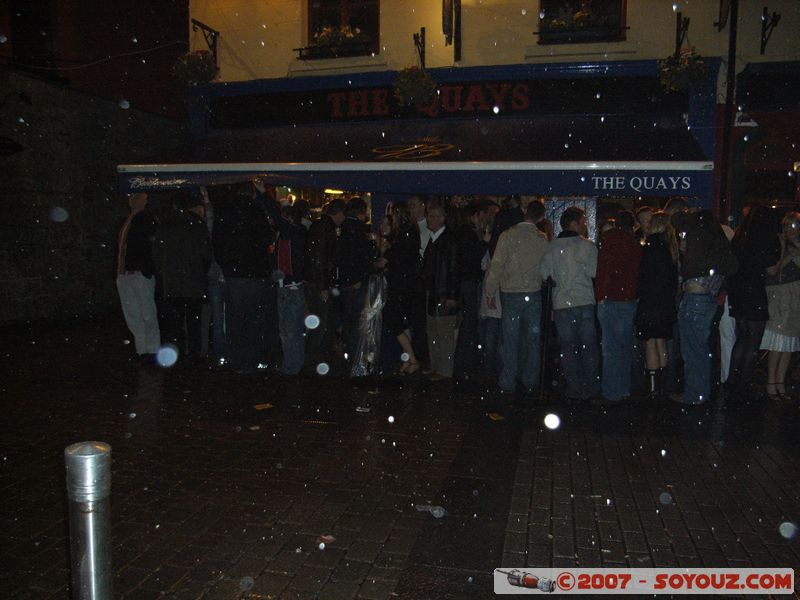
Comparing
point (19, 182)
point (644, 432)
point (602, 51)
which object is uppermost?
point (602, 51)

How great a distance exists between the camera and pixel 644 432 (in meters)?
5.78

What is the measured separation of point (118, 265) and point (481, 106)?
627cm

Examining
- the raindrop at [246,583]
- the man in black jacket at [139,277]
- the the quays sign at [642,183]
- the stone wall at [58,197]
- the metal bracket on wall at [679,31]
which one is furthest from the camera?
the stone wall at [58,197]

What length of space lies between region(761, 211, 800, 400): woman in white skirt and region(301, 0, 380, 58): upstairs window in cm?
744

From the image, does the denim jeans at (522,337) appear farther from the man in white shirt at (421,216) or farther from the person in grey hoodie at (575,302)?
the man in white shirt at (421,216)

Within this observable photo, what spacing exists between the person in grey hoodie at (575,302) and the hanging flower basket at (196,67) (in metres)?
7.21

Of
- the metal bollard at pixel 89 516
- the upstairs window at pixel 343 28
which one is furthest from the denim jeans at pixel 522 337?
the upstairs window at pixel 343 28

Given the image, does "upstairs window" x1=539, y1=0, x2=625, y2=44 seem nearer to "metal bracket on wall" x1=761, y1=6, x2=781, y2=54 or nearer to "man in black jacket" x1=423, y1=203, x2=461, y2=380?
"metal bracket on wall" x1=761, y1=6, x2=781, y2=54

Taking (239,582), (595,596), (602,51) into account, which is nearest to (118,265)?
(239,582)

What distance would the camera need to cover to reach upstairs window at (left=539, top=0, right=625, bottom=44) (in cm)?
1045

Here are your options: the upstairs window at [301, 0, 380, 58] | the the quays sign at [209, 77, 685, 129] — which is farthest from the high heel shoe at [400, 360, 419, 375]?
the upstairs window at [301, 0, 380, 58]

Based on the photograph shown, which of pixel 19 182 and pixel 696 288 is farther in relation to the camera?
pixel 19 182

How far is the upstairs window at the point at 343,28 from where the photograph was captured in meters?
11.5

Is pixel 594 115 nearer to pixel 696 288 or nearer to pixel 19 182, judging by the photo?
pixel 696 288
